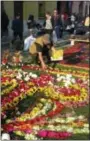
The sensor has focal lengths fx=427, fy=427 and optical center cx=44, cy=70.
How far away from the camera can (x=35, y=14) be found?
28234 millimetres

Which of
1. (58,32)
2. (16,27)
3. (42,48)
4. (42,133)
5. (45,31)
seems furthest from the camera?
(58,32)

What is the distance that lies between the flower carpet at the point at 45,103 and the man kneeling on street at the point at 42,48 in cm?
39

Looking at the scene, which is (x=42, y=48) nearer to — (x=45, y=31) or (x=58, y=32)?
(x=45, y=31)

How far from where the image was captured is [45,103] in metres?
9.77

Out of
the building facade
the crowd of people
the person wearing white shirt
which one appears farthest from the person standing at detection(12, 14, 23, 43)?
the building facade

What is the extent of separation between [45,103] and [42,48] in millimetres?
3918

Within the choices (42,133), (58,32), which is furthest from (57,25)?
(42,133)

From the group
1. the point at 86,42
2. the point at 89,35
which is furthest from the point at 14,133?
the point at 89,35

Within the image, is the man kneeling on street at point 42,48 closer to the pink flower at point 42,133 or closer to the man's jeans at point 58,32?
the pink flower at point 42,133

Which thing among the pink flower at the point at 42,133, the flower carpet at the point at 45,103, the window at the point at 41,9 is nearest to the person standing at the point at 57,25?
the window at the point at 41,9

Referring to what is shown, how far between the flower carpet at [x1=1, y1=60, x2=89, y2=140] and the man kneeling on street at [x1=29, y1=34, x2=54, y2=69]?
39cm

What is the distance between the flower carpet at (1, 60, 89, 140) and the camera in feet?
26.4

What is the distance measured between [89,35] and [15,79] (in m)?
9.31

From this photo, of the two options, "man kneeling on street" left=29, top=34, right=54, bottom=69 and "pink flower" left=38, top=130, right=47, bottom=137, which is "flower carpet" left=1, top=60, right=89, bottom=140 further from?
"man kneeling on street" left=29, top=34, right=54, bottom=69
